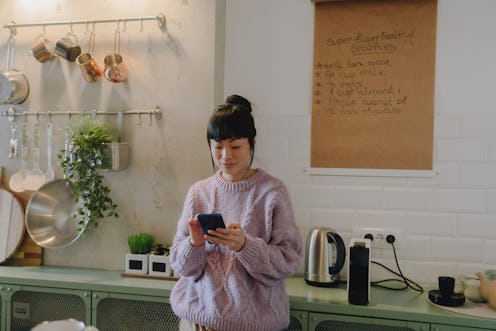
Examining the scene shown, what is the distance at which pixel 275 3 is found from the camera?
7.14 feet

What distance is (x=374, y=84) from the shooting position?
81.8 inches

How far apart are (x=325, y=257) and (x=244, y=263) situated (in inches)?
25.4

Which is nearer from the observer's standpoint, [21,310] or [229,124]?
[229,124]

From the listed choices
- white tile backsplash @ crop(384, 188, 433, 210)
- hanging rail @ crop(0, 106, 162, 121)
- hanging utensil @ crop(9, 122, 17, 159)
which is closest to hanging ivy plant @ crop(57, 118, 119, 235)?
hanging rail @ crop(0, 106, 162, 121)

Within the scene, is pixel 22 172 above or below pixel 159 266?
above

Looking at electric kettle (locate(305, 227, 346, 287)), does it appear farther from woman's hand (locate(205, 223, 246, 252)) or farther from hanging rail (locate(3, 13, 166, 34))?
hanging rail (locate(3, 13, 166, 34))

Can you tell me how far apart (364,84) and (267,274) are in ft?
3.55

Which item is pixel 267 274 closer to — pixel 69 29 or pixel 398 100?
pixel 398 100

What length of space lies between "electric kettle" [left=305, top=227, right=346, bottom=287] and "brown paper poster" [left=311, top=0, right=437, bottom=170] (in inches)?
14.0

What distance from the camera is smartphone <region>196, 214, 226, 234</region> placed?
136 cm

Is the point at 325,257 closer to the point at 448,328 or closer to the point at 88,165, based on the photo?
the point at 448,328

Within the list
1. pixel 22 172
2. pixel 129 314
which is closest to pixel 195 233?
pixel 129 314

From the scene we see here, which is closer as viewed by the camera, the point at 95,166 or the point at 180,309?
the point at 180,309

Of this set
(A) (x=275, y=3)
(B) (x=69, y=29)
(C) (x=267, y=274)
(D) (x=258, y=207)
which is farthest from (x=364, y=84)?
(B) (x=69, y=29)
